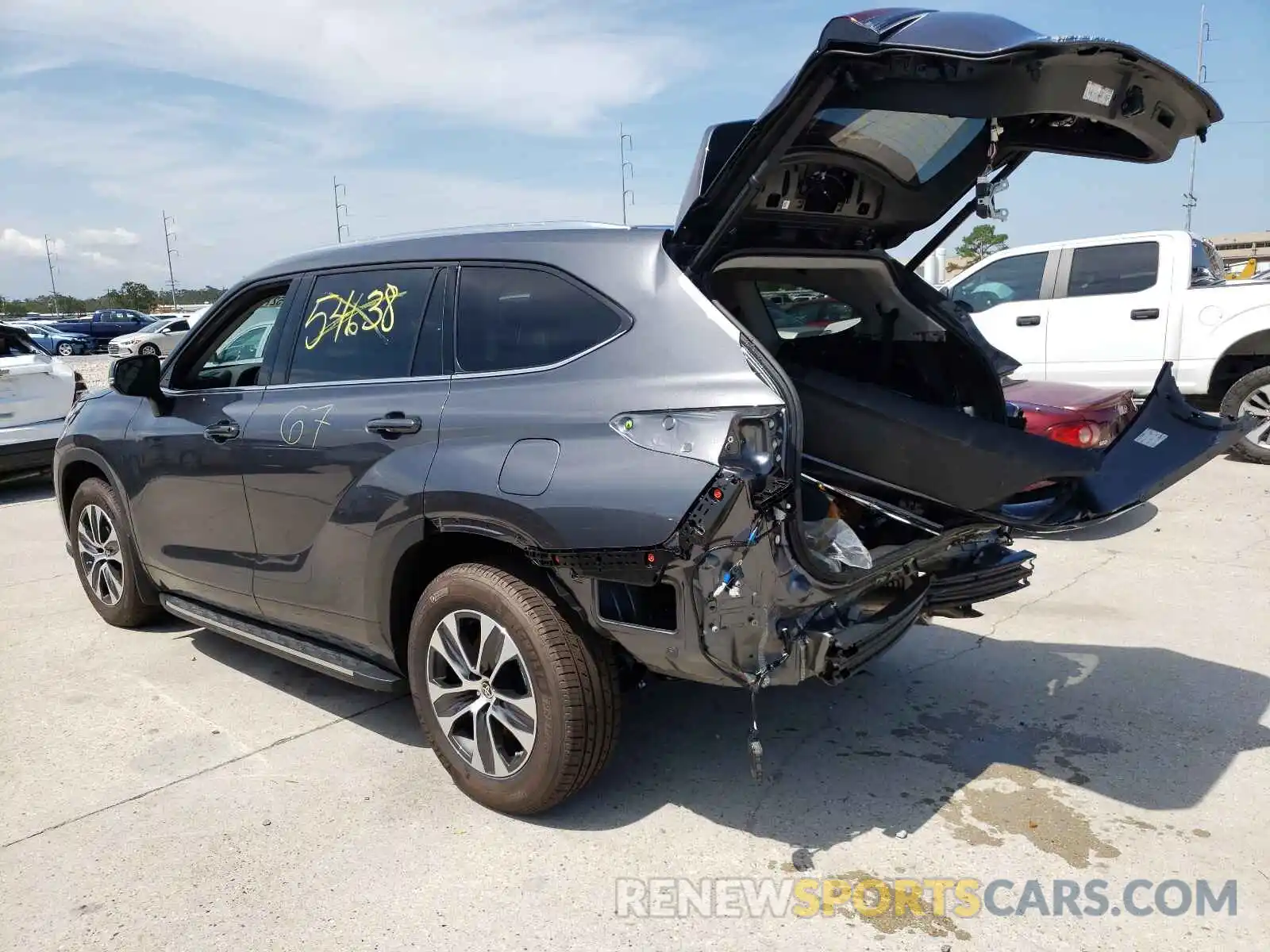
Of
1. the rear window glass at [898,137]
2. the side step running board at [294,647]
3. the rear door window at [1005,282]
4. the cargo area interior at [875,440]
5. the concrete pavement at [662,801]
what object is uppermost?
the rear window glass at [898,137]

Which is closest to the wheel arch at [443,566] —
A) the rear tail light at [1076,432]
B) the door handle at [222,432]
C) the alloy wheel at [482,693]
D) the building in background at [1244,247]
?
the alloy wheel at [482,693]

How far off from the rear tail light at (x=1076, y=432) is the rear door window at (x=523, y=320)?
12.4 ft

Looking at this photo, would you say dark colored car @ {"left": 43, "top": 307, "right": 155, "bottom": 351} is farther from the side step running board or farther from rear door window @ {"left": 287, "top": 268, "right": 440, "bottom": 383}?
rear door window @ {"left": 287, "top": 268, "right": 440, "bottom": 383}

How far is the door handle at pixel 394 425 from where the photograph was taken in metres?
3.35

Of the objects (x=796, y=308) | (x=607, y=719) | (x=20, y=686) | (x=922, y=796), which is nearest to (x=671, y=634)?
(x=607, y=719)

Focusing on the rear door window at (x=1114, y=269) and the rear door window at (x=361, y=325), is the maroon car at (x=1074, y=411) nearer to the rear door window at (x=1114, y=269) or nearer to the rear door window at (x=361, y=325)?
the rear door window at (x=1114, y=269)

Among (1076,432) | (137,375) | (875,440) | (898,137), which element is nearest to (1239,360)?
(1076,432)

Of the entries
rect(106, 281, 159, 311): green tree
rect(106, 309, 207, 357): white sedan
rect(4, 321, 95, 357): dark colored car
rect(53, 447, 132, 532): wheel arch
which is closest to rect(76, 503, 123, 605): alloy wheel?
rect(53, 447, 132, 532): wheel arch

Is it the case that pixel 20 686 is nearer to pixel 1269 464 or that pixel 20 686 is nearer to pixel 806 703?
pixel 806 703

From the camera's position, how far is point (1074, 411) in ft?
19.5

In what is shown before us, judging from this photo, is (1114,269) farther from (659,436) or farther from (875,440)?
(659,436)

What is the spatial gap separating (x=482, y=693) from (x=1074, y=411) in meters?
4.34

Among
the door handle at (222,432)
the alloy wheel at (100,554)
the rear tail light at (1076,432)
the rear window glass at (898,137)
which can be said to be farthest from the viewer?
the rear tail light at (1076,432)

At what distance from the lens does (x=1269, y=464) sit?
8836 mm
